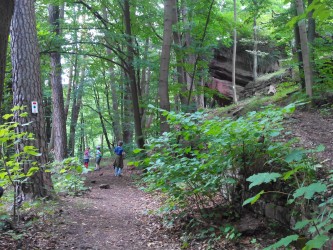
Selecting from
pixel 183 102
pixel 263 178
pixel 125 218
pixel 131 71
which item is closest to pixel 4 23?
pixel 263 178

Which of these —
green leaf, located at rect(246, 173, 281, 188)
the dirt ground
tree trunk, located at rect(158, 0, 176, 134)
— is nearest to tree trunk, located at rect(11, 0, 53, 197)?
the dirt ground

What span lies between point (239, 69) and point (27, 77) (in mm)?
15634

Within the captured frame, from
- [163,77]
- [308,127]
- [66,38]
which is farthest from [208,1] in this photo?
[308,127]

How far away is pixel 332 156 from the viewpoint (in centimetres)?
480

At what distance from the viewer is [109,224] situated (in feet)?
19.8

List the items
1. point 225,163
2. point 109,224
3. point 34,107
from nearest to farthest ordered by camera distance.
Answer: point 225,163 < point 109,224 < point 34,107

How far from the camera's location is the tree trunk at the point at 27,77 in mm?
6520

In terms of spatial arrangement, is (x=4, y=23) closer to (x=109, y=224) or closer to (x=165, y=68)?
(x=109, y=224)

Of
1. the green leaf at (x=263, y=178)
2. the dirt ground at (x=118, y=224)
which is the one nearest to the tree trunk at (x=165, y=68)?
the dirt ground at (x=118, y=224)

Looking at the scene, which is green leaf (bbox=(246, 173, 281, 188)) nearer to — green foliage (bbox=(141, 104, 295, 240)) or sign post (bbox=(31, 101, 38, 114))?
green foliage (bbox=(141, 104, 295, 240))

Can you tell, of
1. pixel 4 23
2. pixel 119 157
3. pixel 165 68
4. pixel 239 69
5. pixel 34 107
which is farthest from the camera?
pixel 239 69

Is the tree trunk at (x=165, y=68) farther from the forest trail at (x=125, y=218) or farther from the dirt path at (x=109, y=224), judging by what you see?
the forest trail at (x=125, y=218)

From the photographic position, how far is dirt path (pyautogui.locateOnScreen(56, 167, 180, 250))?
16.1ft

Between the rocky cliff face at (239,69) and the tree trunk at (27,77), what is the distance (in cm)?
1306
